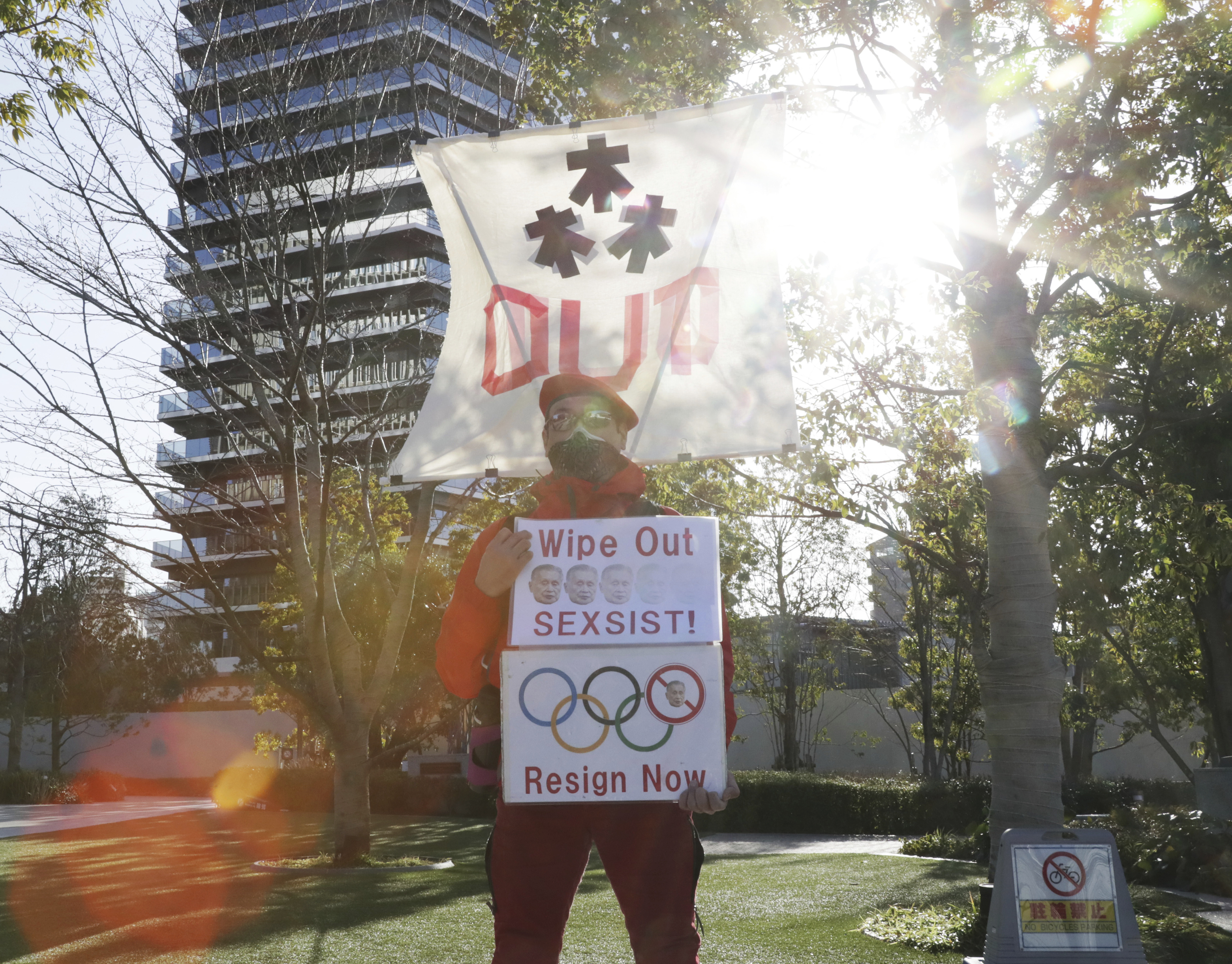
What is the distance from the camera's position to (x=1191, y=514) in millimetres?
7430

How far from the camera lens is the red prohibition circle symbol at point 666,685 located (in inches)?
114

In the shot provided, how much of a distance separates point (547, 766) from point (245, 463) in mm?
11499

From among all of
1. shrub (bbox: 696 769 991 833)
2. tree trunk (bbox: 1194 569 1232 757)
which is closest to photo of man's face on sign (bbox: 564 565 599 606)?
tree trunk (bbox: 1194 569 1232 757)

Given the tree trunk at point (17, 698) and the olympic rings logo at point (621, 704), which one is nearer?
the olympic rings logo at point (621, 704)

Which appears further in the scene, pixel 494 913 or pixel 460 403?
pixel 460 403

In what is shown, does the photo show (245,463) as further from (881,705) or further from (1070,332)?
(881,705)

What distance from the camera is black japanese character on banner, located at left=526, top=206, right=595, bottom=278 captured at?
397 centimetres

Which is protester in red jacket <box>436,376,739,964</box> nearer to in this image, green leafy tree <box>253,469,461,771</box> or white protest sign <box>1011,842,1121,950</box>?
white protest sign <box>1011,842,1121,950</box>

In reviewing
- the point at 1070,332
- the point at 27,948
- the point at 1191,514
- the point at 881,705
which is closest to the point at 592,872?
the point at 27,948

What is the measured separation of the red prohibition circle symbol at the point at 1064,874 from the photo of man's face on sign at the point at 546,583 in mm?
3392

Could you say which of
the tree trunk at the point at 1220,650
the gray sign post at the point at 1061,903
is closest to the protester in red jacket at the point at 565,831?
the gray sign post at the point at 1061,903

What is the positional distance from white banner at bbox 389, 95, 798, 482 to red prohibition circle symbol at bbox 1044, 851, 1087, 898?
2821 mm

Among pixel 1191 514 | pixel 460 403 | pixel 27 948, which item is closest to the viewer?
pixel 460 403

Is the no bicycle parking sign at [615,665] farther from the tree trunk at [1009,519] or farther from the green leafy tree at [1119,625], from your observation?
the green leafy tree at [1119,625]
